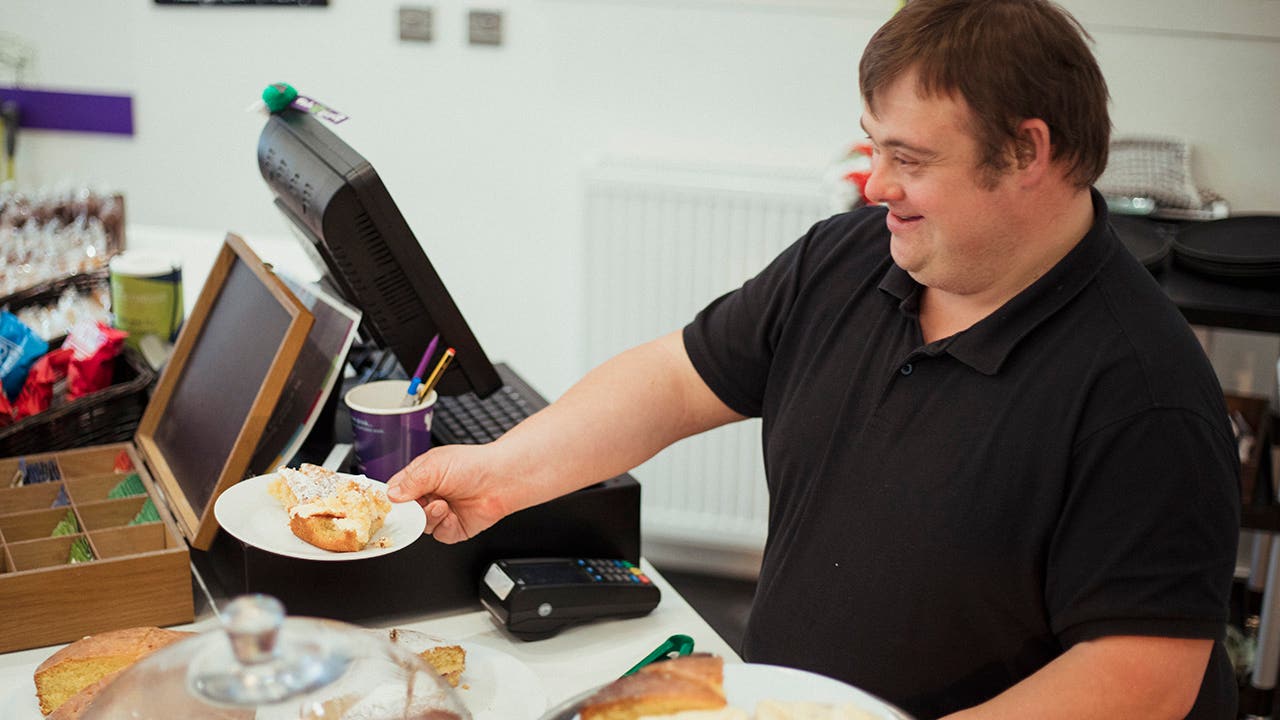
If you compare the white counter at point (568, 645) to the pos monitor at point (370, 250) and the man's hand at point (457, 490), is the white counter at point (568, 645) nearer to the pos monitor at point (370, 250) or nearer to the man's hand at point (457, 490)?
the man's hand at point (457, 490)

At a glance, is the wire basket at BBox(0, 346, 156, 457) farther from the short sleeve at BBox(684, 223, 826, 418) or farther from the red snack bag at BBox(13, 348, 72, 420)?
the short sleeve at BBox(684, 223, 826, 418)

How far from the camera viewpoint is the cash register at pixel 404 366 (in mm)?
1360

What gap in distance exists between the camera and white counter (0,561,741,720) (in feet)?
4.18

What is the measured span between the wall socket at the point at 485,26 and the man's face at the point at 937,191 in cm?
235

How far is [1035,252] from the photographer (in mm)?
1204

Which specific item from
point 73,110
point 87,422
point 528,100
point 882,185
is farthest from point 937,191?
point 73,110

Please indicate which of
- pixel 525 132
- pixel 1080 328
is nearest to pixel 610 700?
pixel 1080 328

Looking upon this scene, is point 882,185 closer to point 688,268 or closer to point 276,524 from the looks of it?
point 276,524

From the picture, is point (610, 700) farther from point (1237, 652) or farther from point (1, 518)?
point (1237, 652)

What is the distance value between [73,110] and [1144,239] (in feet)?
10.8

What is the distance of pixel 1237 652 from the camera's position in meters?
2.48

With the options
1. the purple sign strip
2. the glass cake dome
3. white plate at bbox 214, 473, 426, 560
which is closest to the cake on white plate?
white plate at bbox 214, 473, 426, 560

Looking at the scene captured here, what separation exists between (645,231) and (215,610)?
1.88 metres

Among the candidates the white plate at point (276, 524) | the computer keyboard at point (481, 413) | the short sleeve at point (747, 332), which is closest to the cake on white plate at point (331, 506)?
the white plate at point (276, 524)
